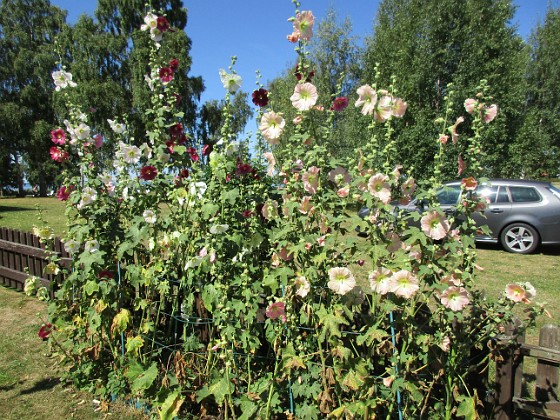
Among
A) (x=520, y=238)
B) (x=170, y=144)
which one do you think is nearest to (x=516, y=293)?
(x=170, y=144)

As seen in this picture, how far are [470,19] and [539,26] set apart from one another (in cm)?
1625

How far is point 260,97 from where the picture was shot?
2.27 m

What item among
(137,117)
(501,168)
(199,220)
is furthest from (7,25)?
(199,220)

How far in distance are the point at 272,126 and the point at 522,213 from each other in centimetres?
765

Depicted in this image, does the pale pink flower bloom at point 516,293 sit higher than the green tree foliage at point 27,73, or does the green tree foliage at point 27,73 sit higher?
the green tree foliage at point 27,73

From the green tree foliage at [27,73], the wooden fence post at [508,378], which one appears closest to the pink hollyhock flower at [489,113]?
the wooden fence post at [508,378]

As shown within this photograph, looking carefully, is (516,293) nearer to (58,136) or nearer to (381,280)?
(381,280)

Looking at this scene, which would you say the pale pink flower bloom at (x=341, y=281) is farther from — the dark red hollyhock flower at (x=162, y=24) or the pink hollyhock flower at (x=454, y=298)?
the dark red hollyhock flower at (x=162, y=24)

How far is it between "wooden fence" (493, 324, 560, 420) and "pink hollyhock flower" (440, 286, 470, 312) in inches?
20.2

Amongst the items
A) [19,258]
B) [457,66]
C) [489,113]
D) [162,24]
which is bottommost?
[19,258]

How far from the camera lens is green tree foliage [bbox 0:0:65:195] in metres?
27.0

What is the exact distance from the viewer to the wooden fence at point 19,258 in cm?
505

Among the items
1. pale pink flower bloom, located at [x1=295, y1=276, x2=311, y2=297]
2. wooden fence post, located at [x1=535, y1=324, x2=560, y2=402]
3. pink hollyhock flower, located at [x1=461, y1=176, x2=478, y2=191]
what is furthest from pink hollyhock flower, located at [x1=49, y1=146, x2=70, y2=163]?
wooden fence post, located at [x1=535, y1=324, x2=560, y2=402]

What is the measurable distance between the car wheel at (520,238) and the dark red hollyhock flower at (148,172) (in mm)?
7870
